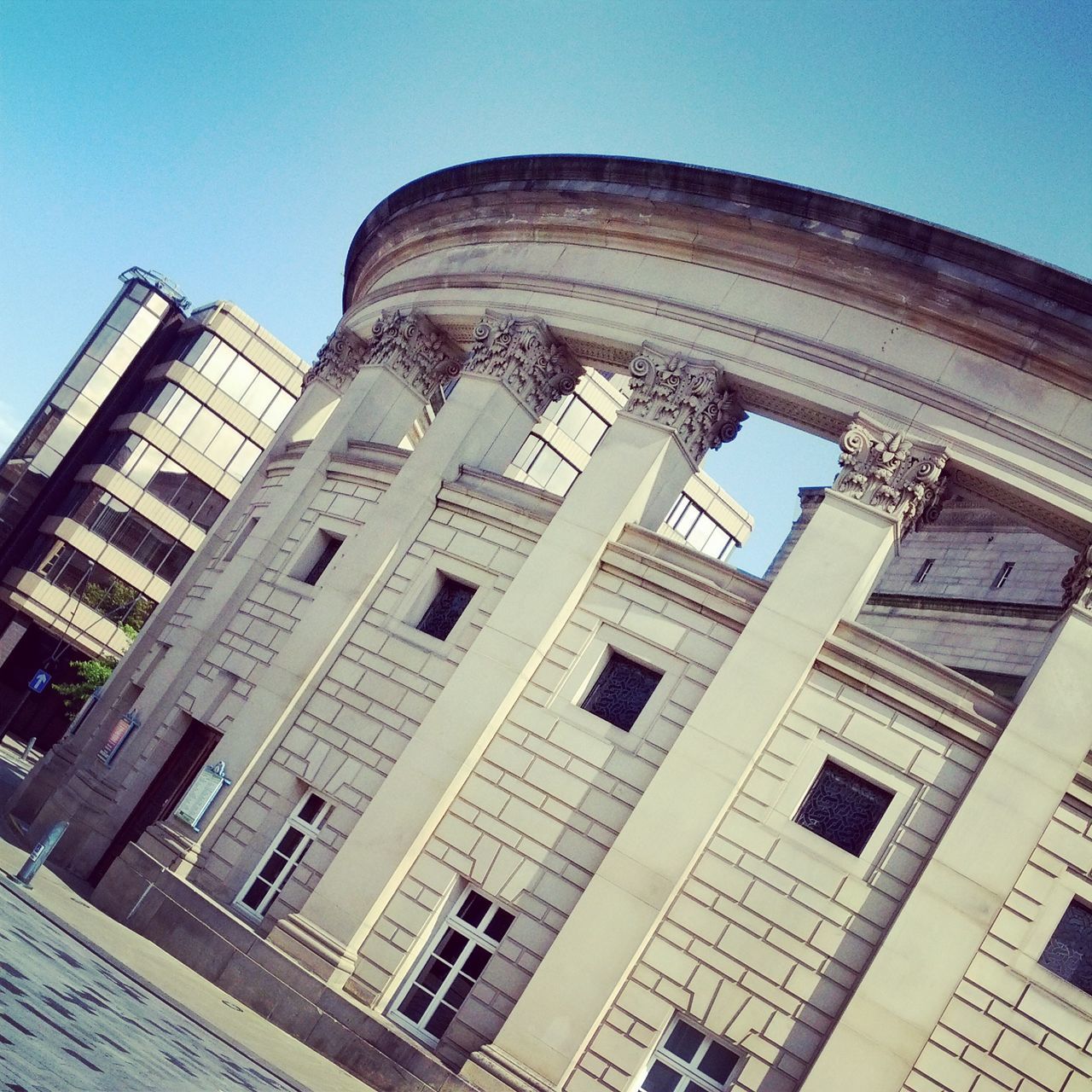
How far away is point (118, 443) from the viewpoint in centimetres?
5900

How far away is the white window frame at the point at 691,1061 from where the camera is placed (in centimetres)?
1817

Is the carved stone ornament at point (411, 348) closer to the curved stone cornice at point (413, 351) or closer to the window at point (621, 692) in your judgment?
the curved stone cornice at point (413, 351)

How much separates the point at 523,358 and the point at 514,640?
6.44m

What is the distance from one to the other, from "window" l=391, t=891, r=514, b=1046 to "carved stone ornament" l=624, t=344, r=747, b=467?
31.1 feet

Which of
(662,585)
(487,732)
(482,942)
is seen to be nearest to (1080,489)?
(662,585)

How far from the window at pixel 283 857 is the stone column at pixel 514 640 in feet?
4.54

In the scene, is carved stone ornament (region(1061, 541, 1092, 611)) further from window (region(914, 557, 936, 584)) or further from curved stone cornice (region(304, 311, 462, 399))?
curved stone cornice (region(304, 311, 462, 399))

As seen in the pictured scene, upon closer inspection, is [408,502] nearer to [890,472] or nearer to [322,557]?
[322,557]

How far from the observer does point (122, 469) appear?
57750 millimetres

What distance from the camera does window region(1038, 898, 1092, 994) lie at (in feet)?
59.2

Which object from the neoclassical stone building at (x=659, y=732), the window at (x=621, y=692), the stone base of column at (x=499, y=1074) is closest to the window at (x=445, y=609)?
the neoclassical stone building at (x=659, y=732)

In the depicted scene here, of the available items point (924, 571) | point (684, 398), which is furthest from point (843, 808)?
point (924, 571)

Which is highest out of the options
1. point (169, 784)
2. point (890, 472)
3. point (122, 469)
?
point (890, 472)

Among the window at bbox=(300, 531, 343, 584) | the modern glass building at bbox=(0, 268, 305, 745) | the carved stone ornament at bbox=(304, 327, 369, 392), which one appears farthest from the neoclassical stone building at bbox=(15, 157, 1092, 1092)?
the modern glass building at bbox=(0, 268, 305, 745)
